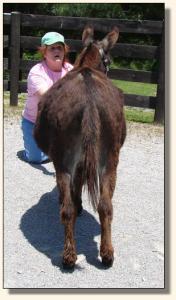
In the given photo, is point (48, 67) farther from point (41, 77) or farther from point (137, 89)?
point (137, 89)

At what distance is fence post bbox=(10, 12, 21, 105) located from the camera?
32.3 feet

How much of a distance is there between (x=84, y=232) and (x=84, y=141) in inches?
49.6

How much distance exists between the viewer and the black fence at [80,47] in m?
9.23

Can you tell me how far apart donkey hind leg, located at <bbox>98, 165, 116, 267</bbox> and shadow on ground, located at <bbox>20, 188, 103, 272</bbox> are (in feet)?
0.42

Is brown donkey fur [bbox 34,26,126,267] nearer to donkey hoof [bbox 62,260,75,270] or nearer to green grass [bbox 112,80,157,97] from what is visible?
donkey hoof [bbox 62,260,75,270]

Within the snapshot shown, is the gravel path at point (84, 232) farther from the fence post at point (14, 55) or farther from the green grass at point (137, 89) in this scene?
the green grass at point (137, 89)

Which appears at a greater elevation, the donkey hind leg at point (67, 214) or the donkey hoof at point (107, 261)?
the donkey hind leg at point (67, 214)

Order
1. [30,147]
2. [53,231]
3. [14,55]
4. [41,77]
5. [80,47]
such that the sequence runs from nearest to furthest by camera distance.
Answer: [53,231] < [41,77] < [30,147] < [80,47] < [14,55]

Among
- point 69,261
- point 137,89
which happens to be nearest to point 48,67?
point 69,261

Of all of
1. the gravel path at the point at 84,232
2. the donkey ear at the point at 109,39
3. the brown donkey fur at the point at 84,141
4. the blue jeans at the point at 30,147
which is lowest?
the gravel path at the point at 84,232

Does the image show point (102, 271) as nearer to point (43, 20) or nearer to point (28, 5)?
point (43, 20)

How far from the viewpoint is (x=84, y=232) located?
15.6 ft

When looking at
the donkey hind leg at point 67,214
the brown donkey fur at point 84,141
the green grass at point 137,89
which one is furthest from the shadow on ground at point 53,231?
the green grass at point 137,89

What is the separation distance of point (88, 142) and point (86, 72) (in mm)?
667
